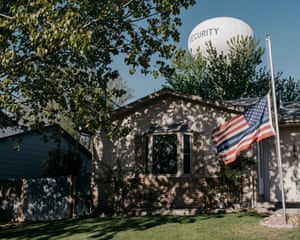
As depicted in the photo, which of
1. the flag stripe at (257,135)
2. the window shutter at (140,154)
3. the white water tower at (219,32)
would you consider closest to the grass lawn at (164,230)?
the flag stripe at (257,135)

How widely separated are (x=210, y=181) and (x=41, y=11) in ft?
29.1

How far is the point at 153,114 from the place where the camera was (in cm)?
1487

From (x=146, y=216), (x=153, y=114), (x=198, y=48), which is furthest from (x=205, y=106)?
(x=198, y=48)

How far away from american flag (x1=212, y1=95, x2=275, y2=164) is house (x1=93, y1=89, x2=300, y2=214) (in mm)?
4210

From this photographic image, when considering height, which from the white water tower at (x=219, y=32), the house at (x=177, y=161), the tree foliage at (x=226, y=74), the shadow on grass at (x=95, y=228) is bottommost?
the shadow on grass at (x=95, y=228)

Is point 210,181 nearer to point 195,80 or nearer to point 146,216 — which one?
point 146,216

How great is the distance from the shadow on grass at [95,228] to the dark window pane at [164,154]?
2437 millimetres

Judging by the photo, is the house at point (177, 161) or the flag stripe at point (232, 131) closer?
the flag stripe at point (232, 131)

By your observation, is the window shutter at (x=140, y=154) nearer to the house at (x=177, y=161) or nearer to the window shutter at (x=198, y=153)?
the house at (x=177, y=161)

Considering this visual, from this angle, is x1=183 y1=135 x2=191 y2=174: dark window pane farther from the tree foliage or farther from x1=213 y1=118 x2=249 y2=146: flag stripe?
the tree foliage

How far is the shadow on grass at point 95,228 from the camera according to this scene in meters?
9.93

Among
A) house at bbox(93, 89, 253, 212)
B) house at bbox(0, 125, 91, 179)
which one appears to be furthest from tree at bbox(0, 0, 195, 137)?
house at bbox(0, 125, 91, 179)

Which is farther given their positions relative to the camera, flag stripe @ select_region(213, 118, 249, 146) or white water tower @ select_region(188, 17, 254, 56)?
white water tower @ select_region(188, 17, 254, 56)

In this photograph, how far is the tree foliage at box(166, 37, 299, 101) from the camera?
104ft
